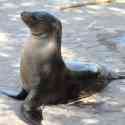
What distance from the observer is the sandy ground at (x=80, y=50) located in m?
4.50

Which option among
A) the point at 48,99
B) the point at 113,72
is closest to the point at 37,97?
the point at 48,99

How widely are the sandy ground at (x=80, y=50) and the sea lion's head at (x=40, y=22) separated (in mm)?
628

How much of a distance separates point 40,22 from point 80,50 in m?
1.66

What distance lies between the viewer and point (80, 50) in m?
6.05

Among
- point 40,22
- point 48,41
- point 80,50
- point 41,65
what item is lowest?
point 80,50

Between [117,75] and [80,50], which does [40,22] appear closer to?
[117,75]

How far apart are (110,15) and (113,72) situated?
225cm

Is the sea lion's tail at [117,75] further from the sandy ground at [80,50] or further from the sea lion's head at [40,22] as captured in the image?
the sea lion's head at [40,22]

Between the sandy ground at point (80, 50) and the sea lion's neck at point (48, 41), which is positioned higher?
the sea lion's neck at point (48, 41)

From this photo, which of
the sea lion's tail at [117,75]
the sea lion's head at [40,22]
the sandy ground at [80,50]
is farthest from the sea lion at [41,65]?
the sea lion's tail at [117,75]

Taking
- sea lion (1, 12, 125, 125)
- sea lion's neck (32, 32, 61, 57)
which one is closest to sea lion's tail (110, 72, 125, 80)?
sea lion (1, 12, 125, 125)

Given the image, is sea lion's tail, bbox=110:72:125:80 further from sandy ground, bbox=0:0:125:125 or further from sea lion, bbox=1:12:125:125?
sea lion, bbox=1:12:125:125

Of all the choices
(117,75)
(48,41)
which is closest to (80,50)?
(117,75)

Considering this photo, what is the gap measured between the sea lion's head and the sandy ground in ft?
2.06
